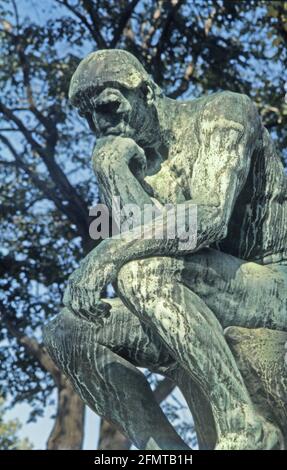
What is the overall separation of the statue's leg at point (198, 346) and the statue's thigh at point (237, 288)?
0.20 meters

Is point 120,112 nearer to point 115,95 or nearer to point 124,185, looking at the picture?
point 115,95

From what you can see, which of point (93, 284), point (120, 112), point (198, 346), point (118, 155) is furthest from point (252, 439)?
point (120, 112)

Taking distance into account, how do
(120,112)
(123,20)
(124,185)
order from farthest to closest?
(123,20), (120,112), (124,185)

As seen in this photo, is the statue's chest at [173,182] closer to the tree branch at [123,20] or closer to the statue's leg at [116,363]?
the statue's leg at [116,363]

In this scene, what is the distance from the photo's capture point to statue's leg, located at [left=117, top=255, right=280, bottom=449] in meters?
4.13

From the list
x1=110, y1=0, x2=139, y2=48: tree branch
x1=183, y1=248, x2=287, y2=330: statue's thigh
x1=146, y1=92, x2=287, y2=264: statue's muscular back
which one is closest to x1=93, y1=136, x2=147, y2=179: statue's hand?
x1=146, y1=92, x2=287, y2=264: statue's muscular back

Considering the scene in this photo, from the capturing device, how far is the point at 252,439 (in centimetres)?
412

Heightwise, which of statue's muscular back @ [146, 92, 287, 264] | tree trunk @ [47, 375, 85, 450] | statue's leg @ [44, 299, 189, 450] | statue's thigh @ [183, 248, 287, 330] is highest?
statue's muscular back @ [146, 92, 287, 264]

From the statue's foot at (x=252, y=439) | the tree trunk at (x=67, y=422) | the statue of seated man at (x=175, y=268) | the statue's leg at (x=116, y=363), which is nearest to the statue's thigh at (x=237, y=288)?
the statue of seated man at (x=175, y=268)

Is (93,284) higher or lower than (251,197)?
lower

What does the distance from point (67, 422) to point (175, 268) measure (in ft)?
24.5

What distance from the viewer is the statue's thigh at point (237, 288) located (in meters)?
4.41

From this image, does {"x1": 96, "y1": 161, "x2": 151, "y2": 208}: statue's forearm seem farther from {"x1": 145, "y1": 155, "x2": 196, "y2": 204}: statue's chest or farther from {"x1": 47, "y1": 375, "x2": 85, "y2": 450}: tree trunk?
{"x1": 47, "y1": 375, "x2": 85, "y2": 450}: tree trunk

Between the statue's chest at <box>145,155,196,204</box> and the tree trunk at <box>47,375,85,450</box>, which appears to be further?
the tree trunk at <box>47,375,85,450</box>
